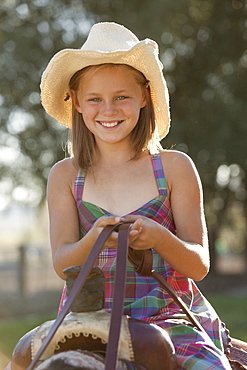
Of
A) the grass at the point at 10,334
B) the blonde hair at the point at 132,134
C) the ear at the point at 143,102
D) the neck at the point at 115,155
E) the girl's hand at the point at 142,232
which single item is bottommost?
the grass at the point at 10,334

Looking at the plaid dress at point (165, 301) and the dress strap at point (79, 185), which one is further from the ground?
the dress strap at point (79, 185)

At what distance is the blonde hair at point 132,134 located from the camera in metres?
3.27

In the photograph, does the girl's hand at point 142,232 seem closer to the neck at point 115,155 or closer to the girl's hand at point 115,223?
the girl's hand at point 115,223

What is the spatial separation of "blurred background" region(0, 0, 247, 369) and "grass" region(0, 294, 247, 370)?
0.34 ft

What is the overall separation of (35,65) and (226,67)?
14.3 feet

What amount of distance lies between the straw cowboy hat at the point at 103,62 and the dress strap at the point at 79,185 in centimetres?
47

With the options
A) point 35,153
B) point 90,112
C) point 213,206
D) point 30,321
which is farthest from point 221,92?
point 90,112

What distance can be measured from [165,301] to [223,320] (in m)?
9.11

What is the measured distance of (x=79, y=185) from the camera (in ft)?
10.6

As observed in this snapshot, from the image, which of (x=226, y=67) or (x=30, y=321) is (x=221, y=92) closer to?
(x=226, y=67)

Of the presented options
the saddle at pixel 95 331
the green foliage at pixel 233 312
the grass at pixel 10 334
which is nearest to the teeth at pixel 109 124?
the saddle at pixel 95 331

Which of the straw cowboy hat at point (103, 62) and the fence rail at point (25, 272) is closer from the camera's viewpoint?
the straw cowboy hat at point (103, 62)

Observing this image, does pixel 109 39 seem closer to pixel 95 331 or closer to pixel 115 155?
pixel 115 155

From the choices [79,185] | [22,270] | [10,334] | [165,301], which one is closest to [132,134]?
[79,185]
